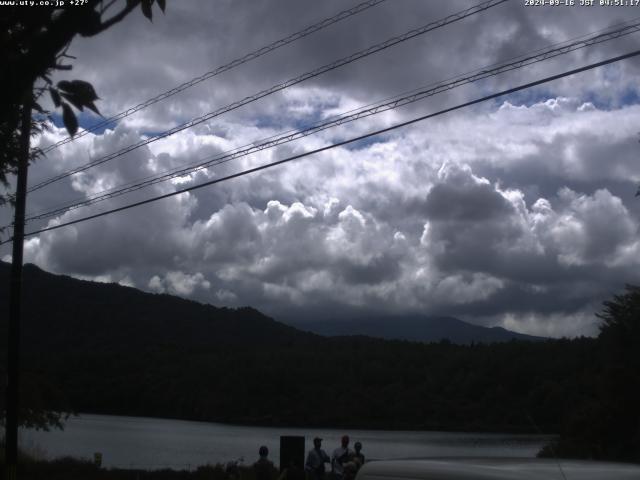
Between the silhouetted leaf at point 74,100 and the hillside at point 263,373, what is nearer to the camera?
the silhouetted leaf at point 74,100

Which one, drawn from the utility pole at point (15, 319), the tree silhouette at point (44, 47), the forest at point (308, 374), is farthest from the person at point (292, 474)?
the tree silhouette at point (44, 47)

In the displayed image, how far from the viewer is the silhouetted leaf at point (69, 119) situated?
516 cm

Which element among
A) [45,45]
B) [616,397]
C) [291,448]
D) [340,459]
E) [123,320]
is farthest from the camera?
[123,320]

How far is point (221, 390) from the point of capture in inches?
2544

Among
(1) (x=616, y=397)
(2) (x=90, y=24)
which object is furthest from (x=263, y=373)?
(2) (x=90, y=24)

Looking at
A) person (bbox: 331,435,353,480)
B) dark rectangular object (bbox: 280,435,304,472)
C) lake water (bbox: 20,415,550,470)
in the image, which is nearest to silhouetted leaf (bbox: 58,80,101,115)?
person (bbox: 331,435,353,480)

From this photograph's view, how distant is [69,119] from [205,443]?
Answer: 37732 millimetres

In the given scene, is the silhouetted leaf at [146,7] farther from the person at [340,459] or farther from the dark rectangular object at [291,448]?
the dark rectangular object at [291,448]

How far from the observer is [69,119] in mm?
5188

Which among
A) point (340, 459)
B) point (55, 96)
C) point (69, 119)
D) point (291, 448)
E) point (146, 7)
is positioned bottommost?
point (340, 459)

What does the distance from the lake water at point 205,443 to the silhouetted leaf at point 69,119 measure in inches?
747

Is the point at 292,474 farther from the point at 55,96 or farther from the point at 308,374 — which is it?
the point at 308,374

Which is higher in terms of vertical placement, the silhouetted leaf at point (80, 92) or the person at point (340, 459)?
the silhouetted leaf at point (80, 92)

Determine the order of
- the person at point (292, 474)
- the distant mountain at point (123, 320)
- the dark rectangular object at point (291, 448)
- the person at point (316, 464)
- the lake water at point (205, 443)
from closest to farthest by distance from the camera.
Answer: the person at point (292, 474)
the person at point (316, 464)
the dark rectangular object at point (291, 448)
the lake water at point (205, 443)
the distant mountain at point (123, 320)
